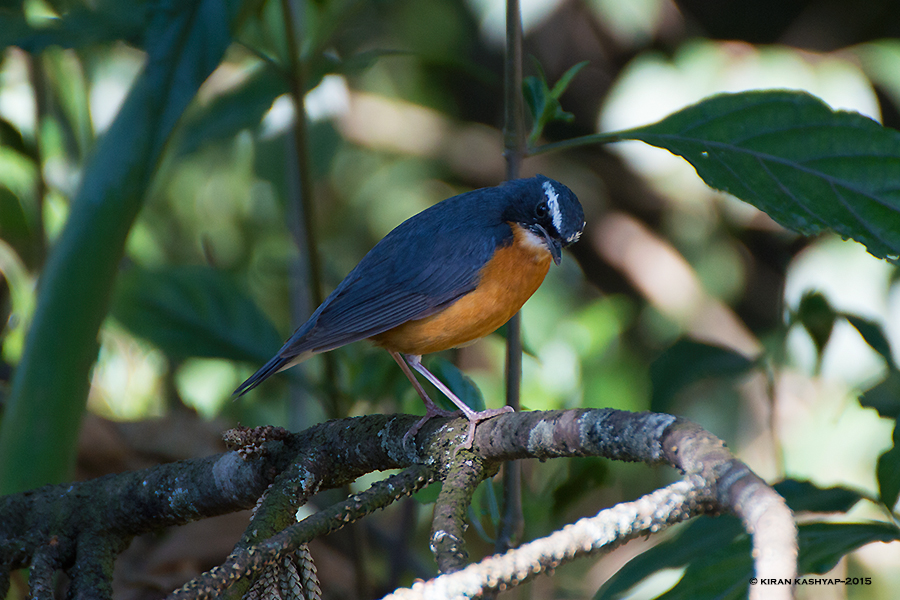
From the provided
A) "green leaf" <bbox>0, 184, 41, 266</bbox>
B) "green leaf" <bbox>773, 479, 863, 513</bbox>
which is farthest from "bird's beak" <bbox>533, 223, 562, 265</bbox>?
"green leaf" <bbox>0, 184, 41, 266</bbox>

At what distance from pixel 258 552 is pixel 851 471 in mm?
3225

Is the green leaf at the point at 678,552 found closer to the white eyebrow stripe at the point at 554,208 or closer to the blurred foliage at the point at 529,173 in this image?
the blurred foliage at the point at 529,173

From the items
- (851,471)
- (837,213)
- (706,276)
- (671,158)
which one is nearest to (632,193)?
(706,276)

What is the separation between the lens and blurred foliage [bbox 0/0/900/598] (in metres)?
1.79

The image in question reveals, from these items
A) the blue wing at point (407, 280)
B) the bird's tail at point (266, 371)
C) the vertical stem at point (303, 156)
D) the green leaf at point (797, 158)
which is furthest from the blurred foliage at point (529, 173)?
the bird's tail at point (266, 371)

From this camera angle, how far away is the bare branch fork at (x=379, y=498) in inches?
33.4

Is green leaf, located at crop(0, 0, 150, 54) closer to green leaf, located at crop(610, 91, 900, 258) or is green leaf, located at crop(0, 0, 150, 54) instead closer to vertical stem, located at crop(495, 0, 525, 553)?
vertical stem, located at crop(495, 0, 525, 553)

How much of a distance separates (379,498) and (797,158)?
4.00ft

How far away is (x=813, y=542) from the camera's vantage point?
75.2 inches

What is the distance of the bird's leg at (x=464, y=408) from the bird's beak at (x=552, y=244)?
1.71 ft

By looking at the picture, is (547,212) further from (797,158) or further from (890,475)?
(890,475)

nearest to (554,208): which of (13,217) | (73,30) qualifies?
(73,30)

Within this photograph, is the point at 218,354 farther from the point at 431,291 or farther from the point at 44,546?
the point at 44,546

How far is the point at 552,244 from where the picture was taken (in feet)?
7.71
